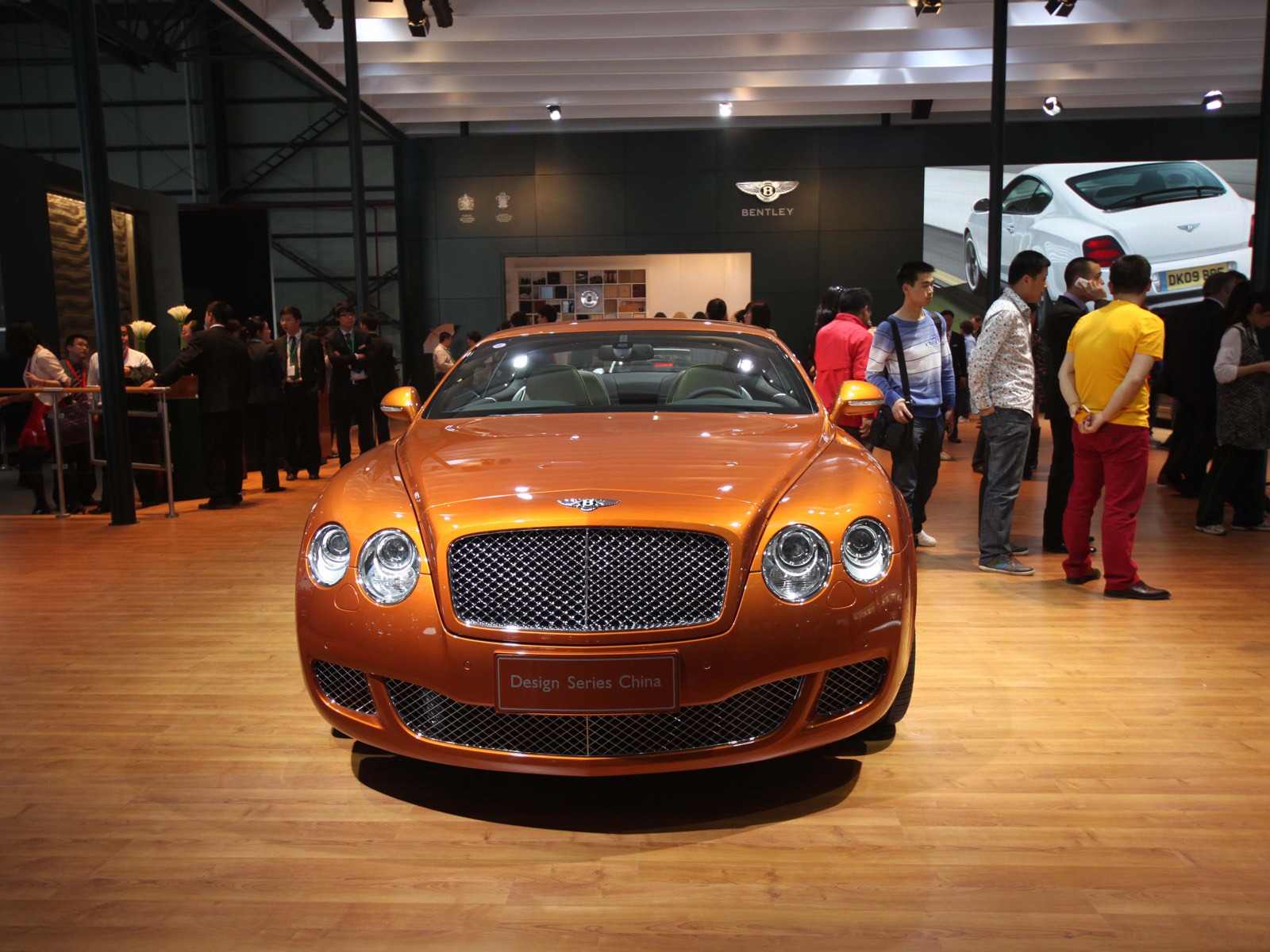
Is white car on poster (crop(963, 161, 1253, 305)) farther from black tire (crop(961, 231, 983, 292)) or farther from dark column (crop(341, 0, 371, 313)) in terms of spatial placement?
dark column (crop(341, 0, 371, 313))

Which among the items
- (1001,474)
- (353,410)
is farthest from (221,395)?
(1001,474)

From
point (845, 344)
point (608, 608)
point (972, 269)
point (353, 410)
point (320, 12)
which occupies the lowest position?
point (353, 410)

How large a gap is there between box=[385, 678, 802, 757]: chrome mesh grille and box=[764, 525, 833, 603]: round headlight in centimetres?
22

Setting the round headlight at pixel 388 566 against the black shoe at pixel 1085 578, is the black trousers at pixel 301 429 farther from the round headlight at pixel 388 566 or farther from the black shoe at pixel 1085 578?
the round headlight at pixel 388 566

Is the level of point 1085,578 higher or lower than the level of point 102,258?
lower

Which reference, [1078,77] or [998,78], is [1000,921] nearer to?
[998,78]

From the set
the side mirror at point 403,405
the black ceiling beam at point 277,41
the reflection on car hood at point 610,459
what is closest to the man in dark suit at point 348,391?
the black ceiling beam at point 277,41

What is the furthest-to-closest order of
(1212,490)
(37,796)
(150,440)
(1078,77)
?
1. (1078,77)
2. (150,440)
3. (1212,490)
4. (37,796)

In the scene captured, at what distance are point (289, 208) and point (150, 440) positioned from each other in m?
15.6

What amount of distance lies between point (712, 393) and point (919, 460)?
2204 mm

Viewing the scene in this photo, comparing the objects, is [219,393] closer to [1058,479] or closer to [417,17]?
[417,17]

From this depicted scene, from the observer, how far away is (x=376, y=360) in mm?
9633

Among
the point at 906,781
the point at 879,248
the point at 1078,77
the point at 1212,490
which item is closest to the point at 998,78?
the point at 1212,490

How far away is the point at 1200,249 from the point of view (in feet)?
48.0
